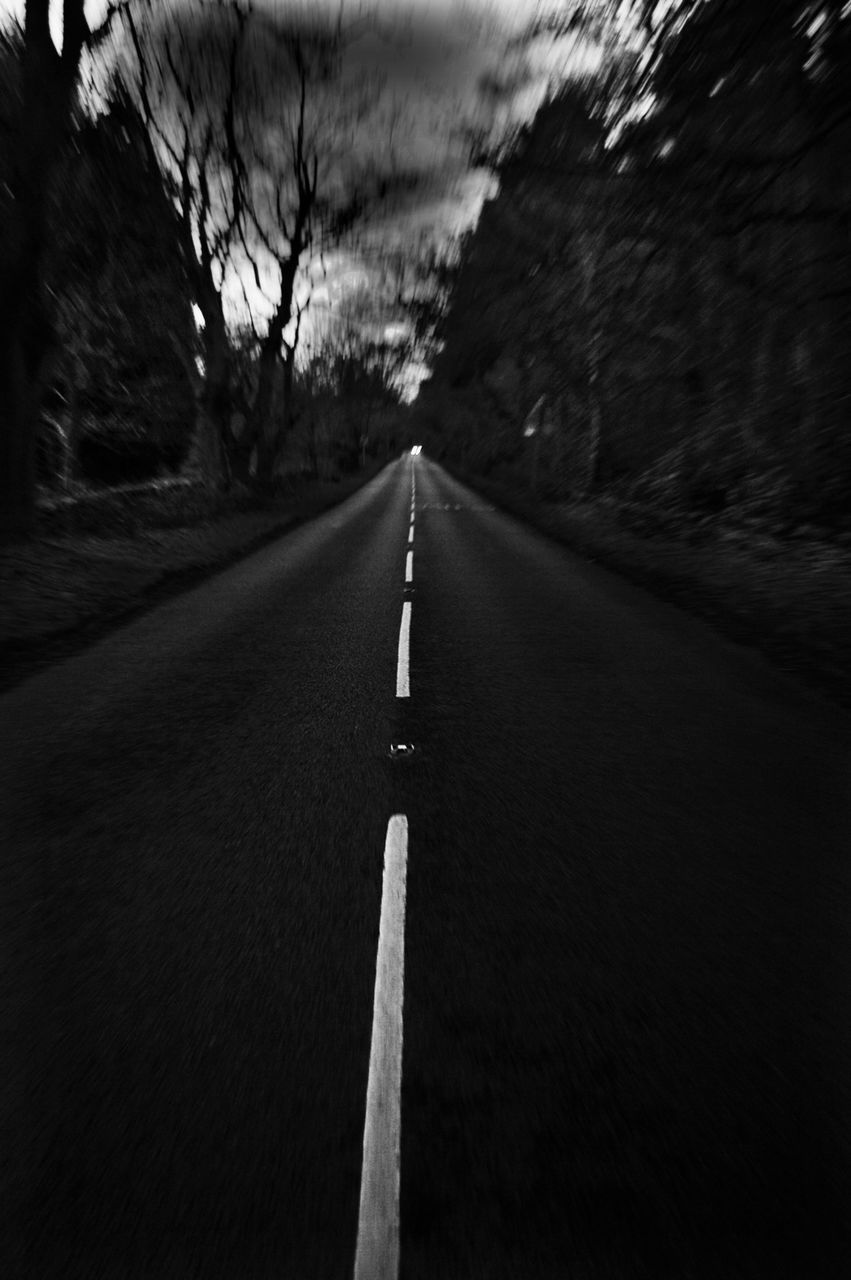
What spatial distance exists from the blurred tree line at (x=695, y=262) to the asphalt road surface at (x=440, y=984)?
17.7 ft

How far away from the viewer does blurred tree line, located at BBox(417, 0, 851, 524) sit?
686cm

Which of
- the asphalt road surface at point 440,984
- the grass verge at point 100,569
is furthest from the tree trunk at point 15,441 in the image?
the asphalt road surface at point 440,984

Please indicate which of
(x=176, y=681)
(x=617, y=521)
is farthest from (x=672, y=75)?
(x=617, y=521)

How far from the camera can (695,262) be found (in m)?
10.9

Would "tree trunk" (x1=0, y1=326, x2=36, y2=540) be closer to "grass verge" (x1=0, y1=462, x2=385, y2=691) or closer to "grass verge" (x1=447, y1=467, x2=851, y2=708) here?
"grass verge" (x1=0, y1=462, x2=385, y2=691)

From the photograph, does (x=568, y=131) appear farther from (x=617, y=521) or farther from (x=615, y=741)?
(x=617, y=521)

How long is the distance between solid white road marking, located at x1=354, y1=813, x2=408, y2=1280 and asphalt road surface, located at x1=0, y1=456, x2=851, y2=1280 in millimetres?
32

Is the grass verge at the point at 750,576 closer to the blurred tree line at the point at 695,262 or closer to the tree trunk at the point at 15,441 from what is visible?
the blurred tree line at the point at 695,262

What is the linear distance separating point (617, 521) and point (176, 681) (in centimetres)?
1559

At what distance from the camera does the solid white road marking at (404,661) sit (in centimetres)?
691

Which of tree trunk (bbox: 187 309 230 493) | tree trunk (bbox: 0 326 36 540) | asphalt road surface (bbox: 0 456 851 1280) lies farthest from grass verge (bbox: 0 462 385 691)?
tree trunk (bbox: 187 309 230 493)

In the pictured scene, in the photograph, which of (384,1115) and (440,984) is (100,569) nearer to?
(440,984)

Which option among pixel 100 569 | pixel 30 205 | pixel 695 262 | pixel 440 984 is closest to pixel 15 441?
pixel 100 569

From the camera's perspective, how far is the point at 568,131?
9148 millimetres
